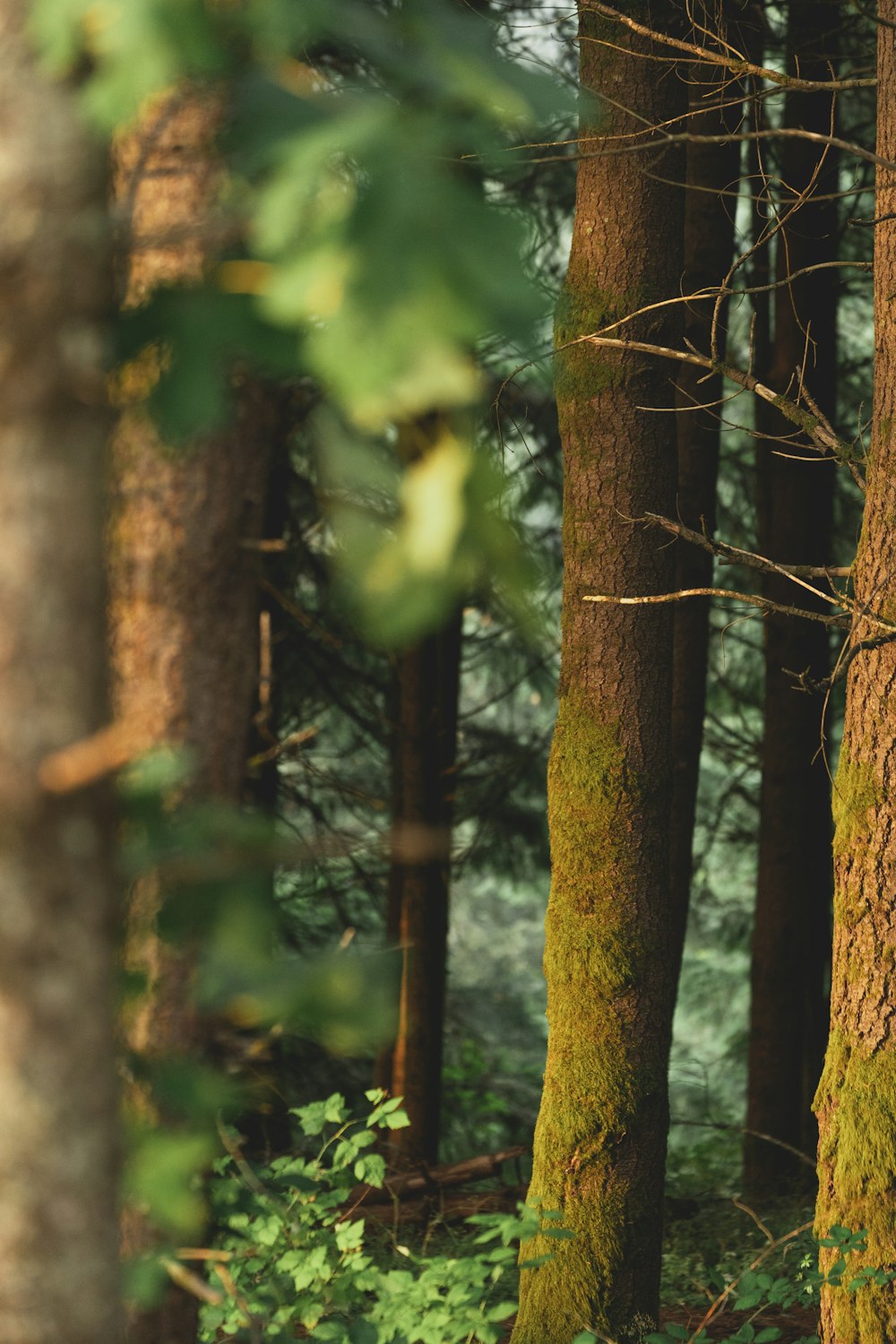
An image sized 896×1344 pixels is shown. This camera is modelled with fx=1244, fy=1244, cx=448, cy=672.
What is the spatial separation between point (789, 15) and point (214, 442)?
882 centimetres

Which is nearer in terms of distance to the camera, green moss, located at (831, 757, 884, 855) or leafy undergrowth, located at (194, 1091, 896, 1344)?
leafy undergrowth, located at (194, 1091, 896, 1344)

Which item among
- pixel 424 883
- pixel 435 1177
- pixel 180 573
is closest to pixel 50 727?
pixel 180 573

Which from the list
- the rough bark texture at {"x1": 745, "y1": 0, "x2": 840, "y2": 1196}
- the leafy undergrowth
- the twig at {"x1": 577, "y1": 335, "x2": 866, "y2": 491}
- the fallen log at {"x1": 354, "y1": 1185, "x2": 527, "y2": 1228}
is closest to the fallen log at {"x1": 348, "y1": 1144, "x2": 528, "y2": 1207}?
the fallen log at {"x1": 354, "y1": 1185, "x2": 527, "y2": 1228}

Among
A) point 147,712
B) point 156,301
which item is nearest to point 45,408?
point 156,301

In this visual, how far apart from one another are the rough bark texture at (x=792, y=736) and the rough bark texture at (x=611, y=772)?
3858 millimetres

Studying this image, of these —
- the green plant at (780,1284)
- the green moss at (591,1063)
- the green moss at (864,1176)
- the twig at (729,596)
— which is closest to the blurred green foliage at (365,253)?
the green plant at (780,1284)

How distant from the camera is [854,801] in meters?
4.45

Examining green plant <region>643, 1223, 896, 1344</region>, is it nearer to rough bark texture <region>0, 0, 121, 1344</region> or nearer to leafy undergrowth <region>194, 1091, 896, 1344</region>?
leafy undergrowth <region>194, 1091, 896, 1344</region>

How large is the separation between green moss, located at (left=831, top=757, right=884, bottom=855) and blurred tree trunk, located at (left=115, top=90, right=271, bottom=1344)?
267cm

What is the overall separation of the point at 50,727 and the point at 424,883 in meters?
7.99

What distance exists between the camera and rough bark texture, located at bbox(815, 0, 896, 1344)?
13.9 feet

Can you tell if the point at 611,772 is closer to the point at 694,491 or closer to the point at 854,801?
the point at 854,801

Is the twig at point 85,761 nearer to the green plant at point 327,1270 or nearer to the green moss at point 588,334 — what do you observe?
the green plant at point 327,1270

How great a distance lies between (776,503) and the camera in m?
9.45
